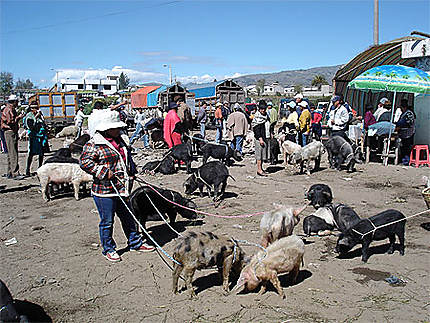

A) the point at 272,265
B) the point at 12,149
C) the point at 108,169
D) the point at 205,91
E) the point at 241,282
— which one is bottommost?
the point at 241,282

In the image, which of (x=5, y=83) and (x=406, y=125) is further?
(x=5, y=83)

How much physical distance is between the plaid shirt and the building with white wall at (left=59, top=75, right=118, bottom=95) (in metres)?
78.2

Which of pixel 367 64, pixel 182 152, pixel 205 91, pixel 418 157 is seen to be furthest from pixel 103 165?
pixel 205 91

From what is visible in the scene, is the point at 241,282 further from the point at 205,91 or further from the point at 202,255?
the point at 205,91

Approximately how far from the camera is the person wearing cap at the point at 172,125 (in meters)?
12.1

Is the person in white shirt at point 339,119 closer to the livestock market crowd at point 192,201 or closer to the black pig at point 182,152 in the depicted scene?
the livestock market crowd at point 192,201

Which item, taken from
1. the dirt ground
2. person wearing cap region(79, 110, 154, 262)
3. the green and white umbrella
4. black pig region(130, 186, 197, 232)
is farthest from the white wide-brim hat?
the green and white umbrella

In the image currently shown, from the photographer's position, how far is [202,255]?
4.58 m

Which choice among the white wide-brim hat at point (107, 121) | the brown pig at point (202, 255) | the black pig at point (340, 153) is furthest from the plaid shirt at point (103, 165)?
the black pig at point (340, 153)

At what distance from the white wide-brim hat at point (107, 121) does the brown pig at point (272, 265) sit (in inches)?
106

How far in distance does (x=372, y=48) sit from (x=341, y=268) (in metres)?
14.0

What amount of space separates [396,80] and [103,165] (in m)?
9.97

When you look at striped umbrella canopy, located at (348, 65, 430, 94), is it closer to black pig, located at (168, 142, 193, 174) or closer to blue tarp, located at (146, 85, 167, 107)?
black pig, located at (168, 142, 193, 174)

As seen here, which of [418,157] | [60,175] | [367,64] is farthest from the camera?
[367,64]
